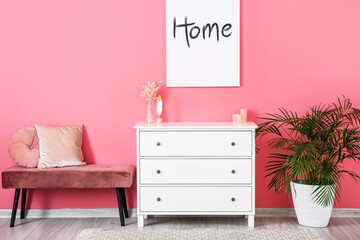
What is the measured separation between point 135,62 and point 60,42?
66 cm

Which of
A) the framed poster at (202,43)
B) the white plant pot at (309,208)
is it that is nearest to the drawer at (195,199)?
the white plant pot at (309,208)

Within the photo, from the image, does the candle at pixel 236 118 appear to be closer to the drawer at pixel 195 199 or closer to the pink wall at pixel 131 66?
the pink wall at pixel 131 66

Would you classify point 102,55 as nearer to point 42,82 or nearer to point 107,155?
point 42,82

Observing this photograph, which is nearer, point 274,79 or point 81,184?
point 81,184

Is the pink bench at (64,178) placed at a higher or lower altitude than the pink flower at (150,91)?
lower

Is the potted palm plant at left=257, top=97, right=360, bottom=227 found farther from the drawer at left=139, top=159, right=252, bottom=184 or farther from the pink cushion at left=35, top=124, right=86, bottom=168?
the pink cushion at left=35, top=124, right=86, bottom=168

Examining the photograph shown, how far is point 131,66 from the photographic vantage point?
4.16 m

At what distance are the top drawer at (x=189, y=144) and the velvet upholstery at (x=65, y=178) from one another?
0.28 meters

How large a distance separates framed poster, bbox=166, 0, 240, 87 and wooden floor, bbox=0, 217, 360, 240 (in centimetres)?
114

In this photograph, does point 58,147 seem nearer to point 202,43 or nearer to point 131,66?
point 131,66

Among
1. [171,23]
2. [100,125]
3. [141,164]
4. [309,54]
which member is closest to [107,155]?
[100,125]

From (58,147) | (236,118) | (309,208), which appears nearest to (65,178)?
(58,147)

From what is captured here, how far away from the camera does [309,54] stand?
4.12 metres

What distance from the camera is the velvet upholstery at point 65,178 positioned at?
3.84 metres
